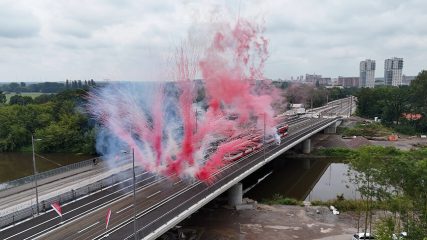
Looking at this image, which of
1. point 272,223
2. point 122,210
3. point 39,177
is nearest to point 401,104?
point 272,223

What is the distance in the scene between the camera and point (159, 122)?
149 ft

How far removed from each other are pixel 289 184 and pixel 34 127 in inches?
2625

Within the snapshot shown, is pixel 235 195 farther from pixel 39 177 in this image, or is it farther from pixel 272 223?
pixel 39 177

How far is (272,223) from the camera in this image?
43.4 m

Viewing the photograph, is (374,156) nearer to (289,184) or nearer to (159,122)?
(159,122)

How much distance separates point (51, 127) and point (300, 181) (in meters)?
59.6

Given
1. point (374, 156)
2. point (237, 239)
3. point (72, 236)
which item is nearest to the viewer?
point (72, 236)

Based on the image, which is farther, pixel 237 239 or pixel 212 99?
pixel 212 99

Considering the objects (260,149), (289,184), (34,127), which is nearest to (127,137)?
(260,149)

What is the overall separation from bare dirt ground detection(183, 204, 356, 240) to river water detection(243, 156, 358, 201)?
8.53 m

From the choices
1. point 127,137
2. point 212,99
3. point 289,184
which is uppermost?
point 212,99

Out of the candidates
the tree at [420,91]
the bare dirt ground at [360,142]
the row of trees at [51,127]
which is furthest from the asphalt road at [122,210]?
the tree at [420,91]

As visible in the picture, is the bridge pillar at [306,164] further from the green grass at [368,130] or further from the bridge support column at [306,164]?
the green grass at [368,130]

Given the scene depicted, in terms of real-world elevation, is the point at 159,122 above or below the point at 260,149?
above
